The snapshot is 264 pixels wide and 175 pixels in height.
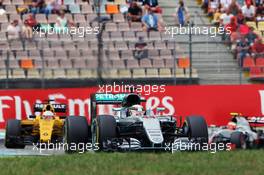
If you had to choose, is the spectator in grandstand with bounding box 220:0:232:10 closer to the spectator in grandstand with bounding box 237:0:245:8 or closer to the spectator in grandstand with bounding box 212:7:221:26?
the spectator in grandstand with bounding box 212:7:221:26

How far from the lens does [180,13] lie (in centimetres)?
2945

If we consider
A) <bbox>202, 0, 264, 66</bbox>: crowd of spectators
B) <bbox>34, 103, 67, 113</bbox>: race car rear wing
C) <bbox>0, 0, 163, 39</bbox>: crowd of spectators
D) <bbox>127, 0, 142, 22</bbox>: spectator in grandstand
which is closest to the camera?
<bbox>34, 103, 67, 113</bbox>: race car rear wing

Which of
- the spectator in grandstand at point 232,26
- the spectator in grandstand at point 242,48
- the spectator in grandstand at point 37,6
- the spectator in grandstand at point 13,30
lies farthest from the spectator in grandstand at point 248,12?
the spectator in grandstand at point 13,30

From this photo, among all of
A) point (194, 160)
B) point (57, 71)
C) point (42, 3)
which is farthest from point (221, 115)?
point (194, 160)

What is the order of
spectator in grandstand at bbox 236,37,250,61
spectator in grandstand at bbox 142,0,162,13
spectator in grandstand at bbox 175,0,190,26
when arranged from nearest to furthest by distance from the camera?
spectator in grandstand at bbox 236,37,250,61 → spectator in grandstand at bbox 175,0,190,26 → spectator in grandstand at bbox 142,0,162,13

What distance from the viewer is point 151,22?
94.4ft

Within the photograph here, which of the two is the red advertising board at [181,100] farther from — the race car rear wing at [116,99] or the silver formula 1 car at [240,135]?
the race car rear wing at [116,99]

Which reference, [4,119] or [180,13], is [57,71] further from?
[180,13]

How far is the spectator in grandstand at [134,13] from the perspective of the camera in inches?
1144

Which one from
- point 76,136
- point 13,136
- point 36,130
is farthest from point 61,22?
point 76,136

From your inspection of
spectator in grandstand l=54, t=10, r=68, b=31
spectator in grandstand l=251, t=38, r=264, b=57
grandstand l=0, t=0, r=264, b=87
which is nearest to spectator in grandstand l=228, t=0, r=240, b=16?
grandstand l=0, t=0, r=264, b=87

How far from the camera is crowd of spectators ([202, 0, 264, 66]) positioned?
28052 mm

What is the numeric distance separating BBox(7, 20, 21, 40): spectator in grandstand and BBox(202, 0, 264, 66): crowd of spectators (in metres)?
6.09

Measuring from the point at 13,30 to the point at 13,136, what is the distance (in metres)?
7.40
